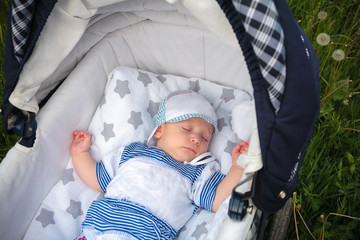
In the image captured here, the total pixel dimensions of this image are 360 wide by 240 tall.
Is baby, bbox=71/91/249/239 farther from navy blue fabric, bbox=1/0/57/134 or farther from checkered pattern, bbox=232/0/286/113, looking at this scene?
checkered pattern, bbox=232/0/286/113

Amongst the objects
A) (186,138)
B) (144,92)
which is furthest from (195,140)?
(144,92)

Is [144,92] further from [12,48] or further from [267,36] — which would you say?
[267,36]

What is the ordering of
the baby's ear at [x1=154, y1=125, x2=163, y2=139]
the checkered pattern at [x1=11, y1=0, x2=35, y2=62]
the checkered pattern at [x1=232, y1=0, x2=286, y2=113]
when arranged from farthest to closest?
the baby's ear at [x1=154, y1=125, x2=163, y2=139] → the checkered pattern at [x1=11, y1=0, x2=35, y2=62] → the checkered pattern at [x1=232, y1=0, x2=286, y2=113]

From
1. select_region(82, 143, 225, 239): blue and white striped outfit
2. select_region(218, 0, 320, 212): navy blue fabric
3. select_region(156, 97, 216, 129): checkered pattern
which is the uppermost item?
select_region(218, 0, 320, 212): navy blue fabric

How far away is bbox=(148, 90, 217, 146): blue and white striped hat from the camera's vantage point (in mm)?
1517

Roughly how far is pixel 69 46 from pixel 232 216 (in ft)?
2.48

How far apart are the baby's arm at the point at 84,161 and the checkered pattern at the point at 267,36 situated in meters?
0.87

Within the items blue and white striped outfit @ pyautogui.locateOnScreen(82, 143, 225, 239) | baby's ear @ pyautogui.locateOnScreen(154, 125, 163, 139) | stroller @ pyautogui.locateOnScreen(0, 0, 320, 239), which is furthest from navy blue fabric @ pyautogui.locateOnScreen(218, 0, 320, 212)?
baby's ear @ pyautogui.locateOnScreen(154, 125, 163, 139)

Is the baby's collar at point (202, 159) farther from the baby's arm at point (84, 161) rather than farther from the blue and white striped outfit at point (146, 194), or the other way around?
the baby's arm at point (84, 161)

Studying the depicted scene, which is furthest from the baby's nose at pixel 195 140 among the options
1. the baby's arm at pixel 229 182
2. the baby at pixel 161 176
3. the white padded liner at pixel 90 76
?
the white padded liner at pixel 90 76

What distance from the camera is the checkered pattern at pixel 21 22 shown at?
107cm

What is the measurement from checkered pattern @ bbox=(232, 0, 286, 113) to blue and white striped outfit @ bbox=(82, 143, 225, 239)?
2.08 ft

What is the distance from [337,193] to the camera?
1720mm

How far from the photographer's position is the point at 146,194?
1367 millimetres
